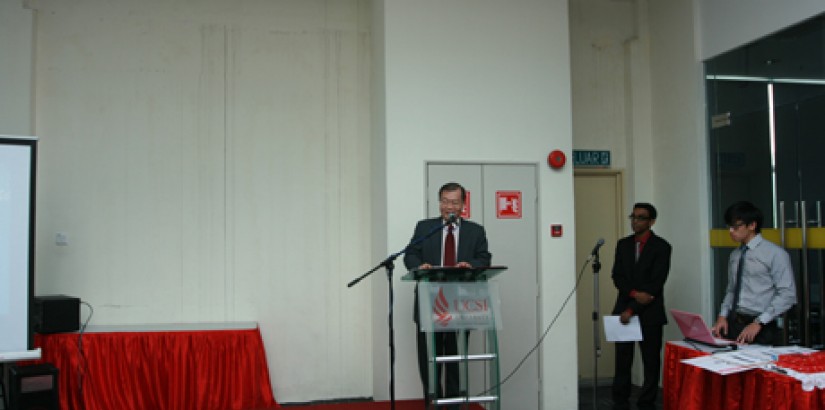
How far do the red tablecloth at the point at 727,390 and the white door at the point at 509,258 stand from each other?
1.39 metres

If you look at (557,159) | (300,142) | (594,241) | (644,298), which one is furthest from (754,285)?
(300,142)

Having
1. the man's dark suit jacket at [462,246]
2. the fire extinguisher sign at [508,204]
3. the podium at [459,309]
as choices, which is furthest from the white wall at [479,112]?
the podium at [459,309]

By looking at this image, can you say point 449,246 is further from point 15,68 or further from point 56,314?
point 15,68

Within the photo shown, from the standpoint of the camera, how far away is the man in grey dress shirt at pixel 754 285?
4453 millimetres

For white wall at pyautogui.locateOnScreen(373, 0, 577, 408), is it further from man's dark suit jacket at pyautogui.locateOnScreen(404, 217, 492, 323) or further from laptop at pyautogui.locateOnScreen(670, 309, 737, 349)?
laptop at pyautogui.locateOnScreen(670, 309, 737, 349)

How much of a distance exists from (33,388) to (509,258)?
366cm

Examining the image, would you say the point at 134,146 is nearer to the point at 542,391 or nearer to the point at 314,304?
the point at 314,304

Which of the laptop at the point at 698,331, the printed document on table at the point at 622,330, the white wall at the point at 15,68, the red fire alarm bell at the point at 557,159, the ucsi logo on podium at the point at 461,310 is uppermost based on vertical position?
the white wall at the point at 15,68

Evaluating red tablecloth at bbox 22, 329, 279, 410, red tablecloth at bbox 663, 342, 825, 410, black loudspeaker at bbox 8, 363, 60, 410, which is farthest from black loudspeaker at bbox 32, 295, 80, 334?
red tablecloth at bbox 663, 342, 825, 410

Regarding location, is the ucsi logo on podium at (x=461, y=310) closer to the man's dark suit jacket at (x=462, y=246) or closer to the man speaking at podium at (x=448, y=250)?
the man speaking at podium at (x=448, y=250)

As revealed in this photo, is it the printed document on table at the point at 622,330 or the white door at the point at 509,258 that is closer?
the printed document on table at the point at 622,330

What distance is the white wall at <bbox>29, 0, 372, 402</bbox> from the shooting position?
6055 millimetres

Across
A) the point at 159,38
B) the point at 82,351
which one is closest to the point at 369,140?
the point at 159,38

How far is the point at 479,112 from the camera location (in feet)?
19.4
